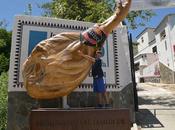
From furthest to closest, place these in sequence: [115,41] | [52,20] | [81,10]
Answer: [81,10], [115,41], [52,20]

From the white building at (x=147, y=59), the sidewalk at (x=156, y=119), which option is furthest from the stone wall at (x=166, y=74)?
the sidewalk at (x=156, y=119)

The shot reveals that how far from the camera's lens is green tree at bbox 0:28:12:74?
14.2m

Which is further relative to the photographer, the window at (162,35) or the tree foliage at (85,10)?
the window at (162,35)

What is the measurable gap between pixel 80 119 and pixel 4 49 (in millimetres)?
12869

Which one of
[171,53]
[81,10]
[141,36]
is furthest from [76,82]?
[141,36]

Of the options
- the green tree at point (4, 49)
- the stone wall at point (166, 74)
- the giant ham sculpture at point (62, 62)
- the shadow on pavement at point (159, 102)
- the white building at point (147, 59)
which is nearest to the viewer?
the giant ham sculpture at point (62, 62)

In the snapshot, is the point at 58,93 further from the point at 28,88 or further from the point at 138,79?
the point at 138,79

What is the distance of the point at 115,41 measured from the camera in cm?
734

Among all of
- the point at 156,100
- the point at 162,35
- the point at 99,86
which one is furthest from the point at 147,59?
the point at 99,86

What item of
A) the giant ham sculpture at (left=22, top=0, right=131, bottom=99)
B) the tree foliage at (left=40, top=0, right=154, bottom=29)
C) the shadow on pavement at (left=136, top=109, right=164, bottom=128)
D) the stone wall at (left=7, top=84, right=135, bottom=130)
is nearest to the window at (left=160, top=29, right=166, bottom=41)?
the tree foliage at (left=40, top=0, right=154, bottom=29)

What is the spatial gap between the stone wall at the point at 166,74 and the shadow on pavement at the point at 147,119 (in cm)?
1430

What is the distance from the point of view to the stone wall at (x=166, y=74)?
875 inches

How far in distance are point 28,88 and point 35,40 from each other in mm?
1804

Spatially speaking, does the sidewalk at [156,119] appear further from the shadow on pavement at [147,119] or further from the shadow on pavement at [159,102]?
the shadow on pavement at [159,102]
